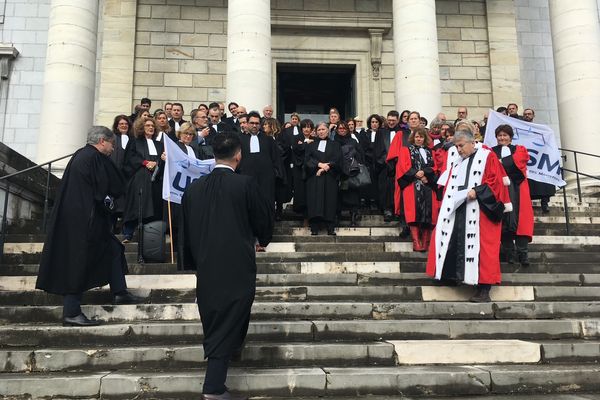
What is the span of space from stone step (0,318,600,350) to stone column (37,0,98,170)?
23.8ft

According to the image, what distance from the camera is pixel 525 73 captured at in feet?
54.9

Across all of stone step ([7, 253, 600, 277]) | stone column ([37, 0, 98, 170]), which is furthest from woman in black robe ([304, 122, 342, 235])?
stone column ([37, 0, 98, 170])

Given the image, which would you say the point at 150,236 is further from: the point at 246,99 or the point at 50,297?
the point at 246,99

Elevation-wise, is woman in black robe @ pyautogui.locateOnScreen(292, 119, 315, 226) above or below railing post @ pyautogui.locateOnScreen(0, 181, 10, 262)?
above

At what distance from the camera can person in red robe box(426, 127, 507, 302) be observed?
6227 millimetres

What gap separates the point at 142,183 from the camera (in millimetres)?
7922

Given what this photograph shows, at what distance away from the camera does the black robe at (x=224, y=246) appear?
12.8ft

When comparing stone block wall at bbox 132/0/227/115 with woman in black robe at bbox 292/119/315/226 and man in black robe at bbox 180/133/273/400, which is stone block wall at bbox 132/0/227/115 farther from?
man in black robe at bbox 180/133/273/400

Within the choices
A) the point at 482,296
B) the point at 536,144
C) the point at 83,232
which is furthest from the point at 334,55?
the point at 83,232

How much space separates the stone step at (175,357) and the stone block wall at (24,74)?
1160cm

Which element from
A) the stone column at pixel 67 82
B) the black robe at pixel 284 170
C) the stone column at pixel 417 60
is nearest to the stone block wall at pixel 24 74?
the stone column at pixel 67 82

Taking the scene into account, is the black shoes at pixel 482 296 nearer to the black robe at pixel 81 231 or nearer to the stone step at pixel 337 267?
the stone step at pixel 337 267

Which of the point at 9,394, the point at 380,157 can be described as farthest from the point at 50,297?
the point at 380,157

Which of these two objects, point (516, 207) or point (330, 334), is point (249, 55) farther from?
point (330, 334)
